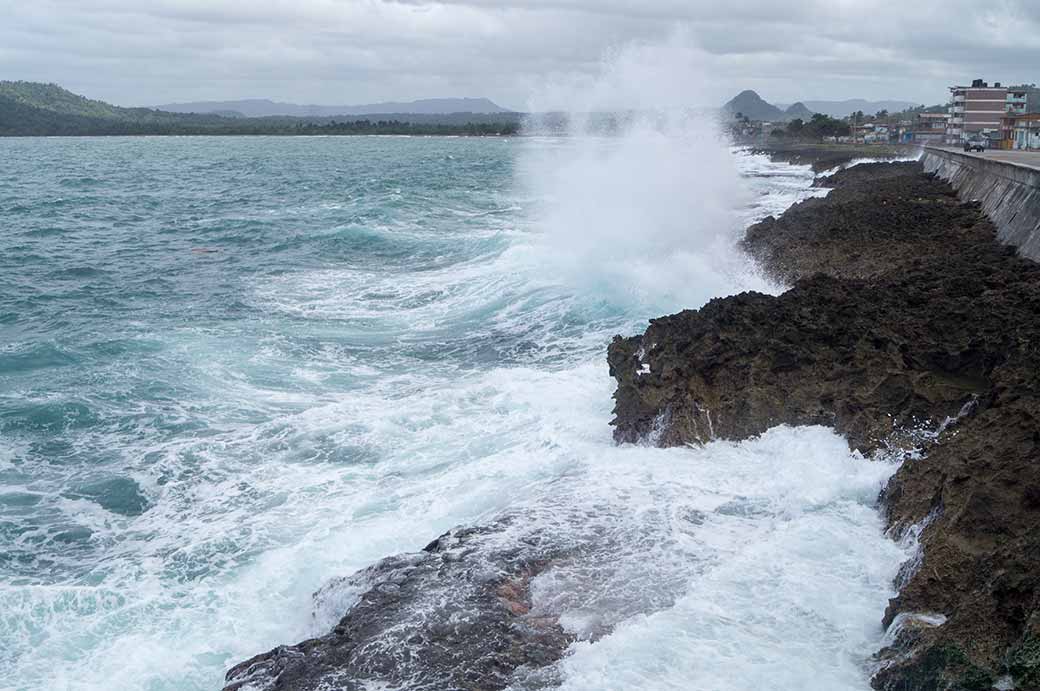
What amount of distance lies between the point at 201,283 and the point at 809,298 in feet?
46.8

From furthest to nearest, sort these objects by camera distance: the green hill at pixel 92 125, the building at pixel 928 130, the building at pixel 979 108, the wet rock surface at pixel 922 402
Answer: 1. the green hill at pixel 92 125
2. the building at pixel 928 130
3. the building at pixel 979 108
4. the wet rock surface at pixel 922 402

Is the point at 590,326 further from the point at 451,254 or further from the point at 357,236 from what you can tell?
the point at 357,236

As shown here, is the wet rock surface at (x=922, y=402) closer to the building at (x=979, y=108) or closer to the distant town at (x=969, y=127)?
the distant town at (x=969, y=127)

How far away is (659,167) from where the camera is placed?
31.1 metres

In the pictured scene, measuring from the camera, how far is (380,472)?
9.77m

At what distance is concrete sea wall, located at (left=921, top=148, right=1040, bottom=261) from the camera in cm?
1485

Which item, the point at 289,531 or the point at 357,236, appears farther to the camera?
the point at 357,236

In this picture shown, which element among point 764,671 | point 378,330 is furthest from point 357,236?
point 764,671

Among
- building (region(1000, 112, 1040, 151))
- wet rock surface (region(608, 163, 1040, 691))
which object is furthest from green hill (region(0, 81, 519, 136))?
wet rock surface (region(608, 163, 1040, 691))

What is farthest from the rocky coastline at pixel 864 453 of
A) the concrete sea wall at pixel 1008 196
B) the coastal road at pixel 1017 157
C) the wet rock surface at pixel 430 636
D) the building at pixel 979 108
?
the building at pixel 979 108

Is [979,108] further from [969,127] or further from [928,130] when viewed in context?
[928,130]

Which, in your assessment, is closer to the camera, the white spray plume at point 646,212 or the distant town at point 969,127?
the white spray plume at point 646,212

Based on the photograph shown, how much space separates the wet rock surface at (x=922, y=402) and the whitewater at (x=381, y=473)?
0.34 metres

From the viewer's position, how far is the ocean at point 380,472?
640 centimetres
